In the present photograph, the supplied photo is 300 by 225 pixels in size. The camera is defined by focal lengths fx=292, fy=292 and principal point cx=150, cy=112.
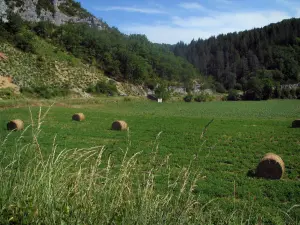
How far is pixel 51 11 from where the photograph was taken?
123938 mm

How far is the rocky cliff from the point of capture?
108012mm

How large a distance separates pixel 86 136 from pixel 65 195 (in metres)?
16.0

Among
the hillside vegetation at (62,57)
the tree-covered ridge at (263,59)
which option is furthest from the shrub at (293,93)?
the hillside vegetation at (62,57)

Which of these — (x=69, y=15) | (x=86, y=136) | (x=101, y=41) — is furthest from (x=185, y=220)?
(x=69, y=15)

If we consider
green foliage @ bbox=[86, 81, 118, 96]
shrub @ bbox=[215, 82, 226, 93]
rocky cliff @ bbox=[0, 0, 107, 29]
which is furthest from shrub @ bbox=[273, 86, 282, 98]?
rocky cliff @ bbox=[0, 0, 107, 29]

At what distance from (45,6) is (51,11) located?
299 cm

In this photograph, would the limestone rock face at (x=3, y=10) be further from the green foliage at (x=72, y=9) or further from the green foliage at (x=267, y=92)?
the green foliage at (x=267, y=92)

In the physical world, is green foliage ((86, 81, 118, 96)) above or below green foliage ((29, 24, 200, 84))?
below

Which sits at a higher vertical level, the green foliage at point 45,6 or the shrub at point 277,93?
the green foliage at point 45,6

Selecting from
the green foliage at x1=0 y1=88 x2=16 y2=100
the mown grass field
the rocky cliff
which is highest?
the rocky cliff

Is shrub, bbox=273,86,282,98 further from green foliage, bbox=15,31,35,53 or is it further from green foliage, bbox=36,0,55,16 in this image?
green foliage, bbox=36,0,55,16

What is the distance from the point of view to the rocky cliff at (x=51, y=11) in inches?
4252

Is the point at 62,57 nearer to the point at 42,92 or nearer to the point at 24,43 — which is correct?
the point at 24,43

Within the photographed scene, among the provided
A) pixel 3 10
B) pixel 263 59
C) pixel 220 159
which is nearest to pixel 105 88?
pixel 3 10
